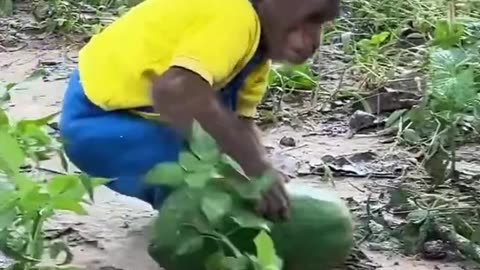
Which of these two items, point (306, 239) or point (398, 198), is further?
point (398, 198)

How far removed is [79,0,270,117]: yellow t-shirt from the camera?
1849 mm

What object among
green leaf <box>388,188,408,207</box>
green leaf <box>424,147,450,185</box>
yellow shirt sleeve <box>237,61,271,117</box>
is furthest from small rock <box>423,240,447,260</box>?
yellow shirt sleeve <box>237,61,271,117</box>

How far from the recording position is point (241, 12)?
1.88m

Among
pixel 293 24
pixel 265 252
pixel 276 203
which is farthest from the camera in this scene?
pixel 293 24

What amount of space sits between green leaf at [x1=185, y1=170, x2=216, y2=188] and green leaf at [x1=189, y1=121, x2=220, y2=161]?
0.02 m

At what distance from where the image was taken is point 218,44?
1848 millimetres

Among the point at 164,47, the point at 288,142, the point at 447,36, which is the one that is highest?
the point at 164,47

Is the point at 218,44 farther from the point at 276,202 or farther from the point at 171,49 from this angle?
the point at 276,202

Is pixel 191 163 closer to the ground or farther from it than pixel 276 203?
farther from it

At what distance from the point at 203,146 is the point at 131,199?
797 millimetres

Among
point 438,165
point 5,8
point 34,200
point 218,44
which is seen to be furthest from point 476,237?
point 5,8

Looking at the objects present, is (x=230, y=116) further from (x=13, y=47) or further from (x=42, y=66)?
(x=13, y=47)

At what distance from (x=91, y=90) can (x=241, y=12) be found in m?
0.33

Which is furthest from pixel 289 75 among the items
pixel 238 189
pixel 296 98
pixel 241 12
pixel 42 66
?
pixel 238 189
